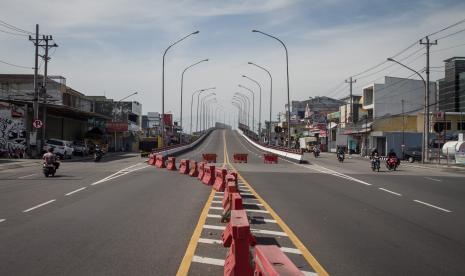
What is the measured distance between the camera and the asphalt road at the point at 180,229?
7.42 metres

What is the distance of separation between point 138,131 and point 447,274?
316 ft

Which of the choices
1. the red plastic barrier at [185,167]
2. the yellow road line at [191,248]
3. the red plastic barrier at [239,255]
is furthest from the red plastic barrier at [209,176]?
the red plastic barrier at [239,255]

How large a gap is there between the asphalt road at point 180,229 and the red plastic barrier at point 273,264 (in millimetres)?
1766

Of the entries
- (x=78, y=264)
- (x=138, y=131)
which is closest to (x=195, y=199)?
(x=78, y=264)

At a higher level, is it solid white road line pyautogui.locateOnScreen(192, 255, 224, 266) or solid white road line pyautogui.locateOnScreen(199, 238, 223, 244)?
solid white road line pyautogui.locateOnScreen(199, 238, 223, 244)

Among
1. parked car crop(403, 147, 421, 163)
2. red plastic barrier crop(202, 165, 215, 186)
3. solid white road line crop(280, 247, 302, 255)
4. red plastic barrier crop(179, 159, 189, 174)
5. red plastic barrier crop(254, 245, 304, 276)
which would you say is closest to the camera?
red plastic barrier crop(254, 245, 304, 276)

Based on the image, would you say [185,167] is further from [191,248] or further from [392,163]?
[191,248]

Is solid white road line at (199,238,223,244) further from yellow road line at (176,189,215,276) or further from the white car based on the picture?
the white car

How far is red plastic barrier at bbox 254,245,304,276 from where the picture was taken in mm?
4617

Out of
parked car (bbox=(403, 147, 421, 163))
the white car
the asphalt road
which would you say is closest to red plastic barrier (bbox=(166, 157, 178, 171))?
the asphalt road

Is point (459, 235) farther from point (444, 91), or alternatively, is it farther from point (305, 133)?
point (305, 133)

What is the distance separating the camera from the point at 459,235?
10078 mm

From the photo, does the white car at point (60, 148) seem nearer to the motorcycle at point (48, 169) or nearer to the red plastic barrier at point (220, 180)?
the motorcycle at point (48, 169)

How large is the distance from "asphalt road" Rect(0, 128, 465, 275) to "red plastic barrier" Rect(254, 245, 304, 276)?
5.79 ft
